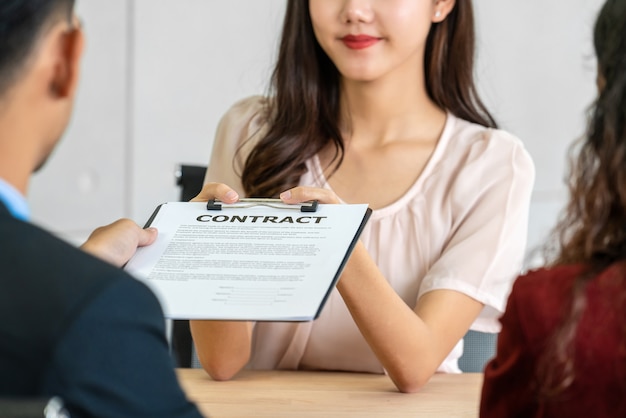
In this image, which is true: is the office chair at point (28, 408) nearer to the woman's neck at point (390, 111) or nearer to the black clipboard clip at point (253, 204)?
the black clipboard clip at point (253, 204)

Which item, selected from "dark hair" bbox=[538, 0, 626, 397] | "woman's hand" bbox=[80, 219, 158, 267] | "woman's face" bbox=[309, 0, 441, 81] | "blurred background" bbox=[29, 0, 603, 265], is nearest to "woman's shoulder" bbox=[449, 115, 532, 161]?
"woman's face" bbox=[309, 0, 441, 81]

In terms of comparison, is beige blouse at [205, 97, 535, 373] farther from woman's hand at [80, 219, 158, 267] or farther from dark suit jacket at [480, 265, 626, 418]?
dark suit jacket at [480, 265, 626, 418]

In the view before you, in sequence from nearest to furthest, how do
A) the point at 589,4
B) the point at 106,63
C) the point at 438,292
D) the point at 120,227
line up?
the point at 120,227 → the point at 438,292 → the point at 106,63 → the point at 589,4

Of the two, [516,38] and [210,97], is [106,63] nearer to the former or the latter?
[210,97]

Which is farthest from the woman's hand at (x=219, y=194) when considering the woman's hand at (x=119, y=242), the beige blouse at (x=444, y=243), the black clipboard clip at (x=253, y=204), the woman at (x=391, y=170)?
the beige blouse at (x=444, y=243)

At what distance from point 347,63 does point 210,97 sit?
5.63ft

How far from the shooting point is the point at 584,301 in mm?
1104

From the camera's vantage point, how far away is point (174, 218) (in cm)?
166

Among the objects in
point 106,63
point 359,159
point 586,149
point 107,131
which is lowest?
point 107,131

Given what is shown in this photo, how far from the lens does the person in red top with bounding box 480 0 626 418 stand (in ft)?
3.59

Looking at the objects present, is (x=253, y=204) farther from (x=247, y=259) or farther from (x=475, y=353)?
(x=475, y=353)

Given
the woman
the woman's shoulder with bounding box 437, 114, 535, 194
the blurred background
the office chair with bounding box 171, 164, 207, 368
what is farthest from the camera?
the blurred background

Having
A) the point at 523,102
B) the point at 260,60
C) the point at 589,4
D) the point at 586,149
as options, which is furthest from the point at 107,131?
the point at 586,149

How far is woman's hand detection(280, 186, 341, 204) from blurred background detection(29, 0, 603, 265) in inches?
72.4
